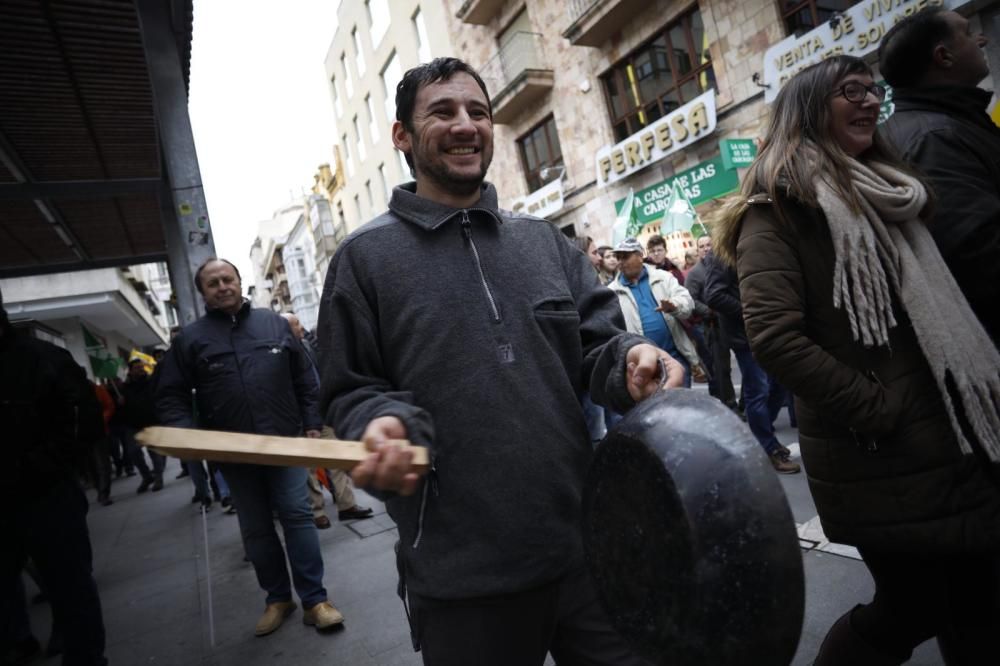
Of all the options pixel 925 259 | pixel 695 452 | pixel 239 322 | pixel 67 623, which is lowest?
pixel 67 623

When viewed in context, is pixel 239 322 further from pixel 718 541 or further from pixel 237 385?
pixel 718 541

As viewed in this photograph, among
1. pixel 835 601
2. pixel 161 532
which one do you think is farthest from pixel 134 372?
pixel 835 601

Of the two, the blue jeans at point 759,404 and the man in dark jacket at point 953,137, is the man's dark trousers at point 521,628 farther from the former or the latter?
the blue jeans at point 759,404

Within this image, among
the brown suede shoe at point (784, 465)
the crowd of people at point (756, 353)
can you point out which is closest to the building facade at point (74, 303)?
the brown suede shoe at point (784, 465)

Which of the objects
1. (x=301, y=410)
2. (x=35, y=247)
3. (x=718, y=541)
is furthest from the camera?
(x=35, y=247)

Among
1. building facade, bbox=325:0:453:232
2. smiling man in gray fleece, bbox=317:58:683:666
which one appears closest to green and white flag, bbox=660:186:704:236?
smiling man in gray fleece, bbox=317:58:683:666

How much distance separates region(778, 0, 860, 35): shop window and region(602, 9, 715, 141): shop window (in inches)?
65.6

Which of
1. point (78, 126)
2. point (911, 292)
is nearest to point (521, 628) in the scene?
point (911, 292)

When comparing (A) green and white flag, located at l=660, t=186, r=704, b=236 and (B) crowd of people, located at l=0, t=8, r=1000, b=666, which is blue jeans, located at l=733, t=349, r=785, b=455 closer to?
(B) crowd of people, located at l=0, t=8, r=1000, b=666

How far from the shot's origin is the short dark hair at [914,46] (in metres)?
1.97

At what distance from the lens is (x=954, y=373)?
155 cm

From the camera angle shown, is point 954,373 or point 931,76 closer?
point 954,373

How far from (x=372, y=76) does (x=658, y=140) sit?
1731 cm

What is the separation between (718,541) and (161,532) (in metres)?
7.14
